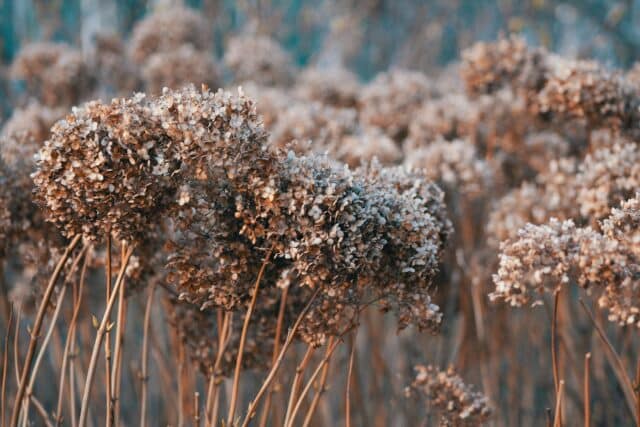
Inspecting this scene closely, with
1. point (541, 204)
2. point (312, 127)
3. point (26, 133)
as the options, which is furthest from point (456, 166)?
point (26, 133)

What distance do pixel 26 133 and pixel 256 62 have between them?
7.02ft

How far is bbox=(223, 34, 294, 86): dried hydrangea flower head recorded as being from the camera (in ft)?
14.1

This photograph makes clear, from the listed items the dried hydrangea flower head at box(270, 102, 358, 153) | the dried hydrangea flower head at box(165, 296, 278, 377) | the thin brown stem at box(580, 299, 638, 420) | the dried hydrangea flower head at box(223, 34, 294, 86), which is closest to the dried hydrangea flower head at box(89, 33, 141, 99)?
the dried hydrangea flower head at box(223, 34, 294, 86)

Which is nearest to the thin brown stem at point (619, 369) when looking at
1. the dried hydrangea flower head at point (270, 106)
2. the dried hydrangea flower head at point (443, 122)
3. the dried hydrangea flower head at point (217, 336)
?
the dried hydrangea flower head at point (217, 336)

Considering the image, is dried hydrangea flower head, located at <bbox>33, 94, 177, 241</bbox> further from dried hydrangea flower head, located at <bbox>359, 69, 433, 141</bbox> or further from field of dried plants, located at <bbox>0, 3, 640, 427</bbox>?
dried hydrangea flower head, located at <bbox>359, 69, 433, 141</bbox>

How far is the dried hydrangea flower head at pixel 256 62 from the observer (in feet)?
14.1

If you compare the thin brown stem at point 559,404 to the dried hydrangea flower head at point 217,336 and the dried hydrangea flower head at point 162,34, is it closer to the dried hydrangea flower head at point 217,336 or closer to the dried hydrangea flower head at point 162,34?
the dried hydrangea flower head at point 217,336

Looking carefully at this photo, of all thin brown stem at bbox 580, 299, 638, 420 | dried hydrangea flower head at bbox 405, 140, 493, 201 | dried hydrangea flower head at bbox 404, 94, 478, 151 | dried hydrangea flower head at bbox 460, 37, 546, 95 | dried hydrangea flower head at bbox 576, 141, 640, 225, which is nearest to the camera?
thin brown stem at bbox 580, 299, 638, 420

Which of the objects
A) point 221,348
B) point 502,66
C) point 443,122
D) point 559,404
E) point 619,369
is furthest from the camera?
point 443,122

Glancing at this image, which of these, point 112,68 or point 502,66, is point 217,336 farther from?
point 112,68

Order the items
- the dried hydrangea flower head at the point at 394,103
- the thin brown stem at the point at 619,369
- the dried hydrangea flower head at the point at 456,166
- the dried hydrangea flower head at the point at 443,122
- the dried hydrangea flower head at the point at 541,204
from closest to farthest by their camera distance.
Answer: the thin brown stem at the point at 619,369
the dried hydrangea flower head at the point at 541,204
the dried hydrangea flower head at the point at 456,166
the dried hydrangea flower head at the point at 443,122
the dried hydrangea flower head at the point at 394,103

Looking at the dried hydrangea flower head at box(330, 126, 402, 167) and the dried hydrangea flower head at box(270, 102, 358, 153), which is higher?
the dried hydrangea flower head at box(270, 102, 358, 153)

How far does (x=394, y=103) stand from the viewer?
12.1 feet

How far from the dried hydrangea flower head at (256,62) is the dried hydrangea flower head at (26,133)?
1.27 meters
